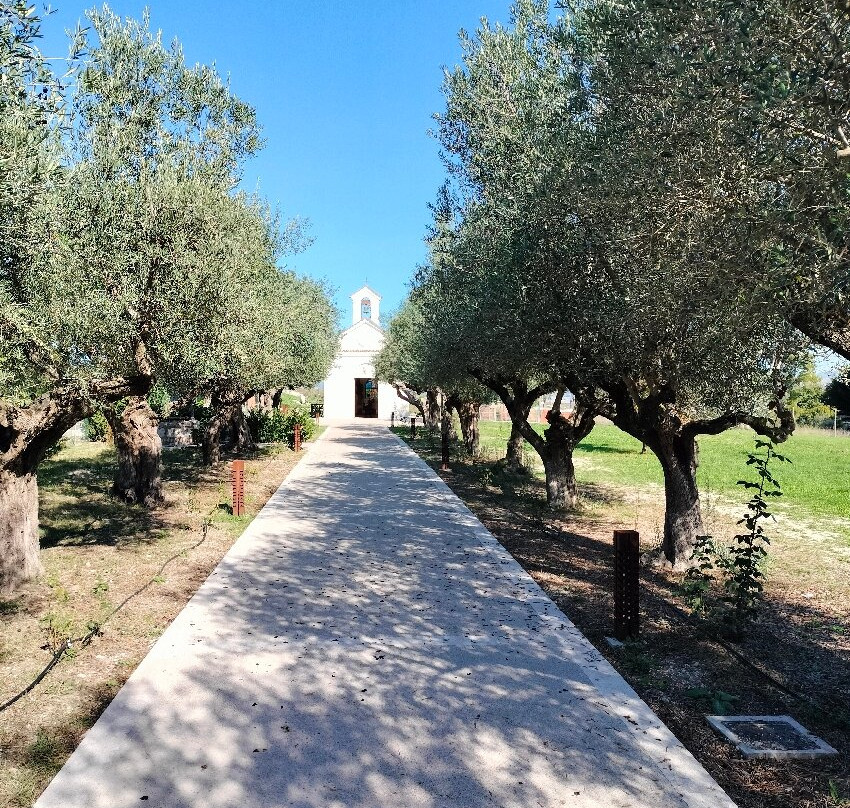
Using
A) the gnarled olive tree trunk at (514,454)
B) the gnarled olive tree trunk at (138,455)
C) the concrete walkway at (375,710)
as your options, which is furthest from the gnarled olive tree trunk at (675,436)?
the gnarled olive tree trunk at (514,454)

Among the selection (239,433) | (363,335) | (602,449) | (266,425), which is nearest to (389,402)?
(363,335)

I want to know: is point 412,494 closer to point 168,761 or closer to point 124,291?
point 124,291

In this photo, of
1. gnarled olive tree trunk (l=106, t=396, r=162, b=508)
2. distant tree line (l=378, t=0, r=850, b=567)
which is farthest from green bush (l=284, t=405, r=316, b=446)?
distant tree line (l=378, t=0, r=850, b=567)

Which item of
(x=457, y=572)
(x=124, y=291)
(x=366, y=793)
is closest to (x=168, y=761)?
(x=366, y=793)

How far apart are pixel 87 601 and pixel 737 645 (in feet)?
23.5

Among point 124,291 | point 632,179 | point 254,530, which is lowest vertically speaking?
point 254,530

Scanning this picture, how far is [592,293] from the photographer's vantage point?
28.4 feet

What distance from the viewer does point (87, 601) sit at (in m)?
7.55

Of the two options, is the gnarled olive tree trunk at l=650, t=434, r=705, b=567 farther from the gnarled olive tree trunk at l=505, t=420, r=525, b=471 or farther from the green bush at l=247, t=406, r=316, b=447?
the green bush at l=247, t=406, r=316, b=447

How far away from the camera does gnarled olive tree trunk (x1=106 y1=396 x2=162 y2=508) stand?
1333 centimetres

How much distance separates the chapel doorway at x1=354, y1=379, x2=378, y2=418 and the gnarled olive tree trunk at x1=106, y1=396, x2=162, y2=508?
4418 centimetres

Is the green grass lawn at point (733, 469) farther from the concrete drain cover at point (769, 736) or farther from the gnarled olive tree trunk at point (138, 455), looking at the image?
the gnarled olive tree trunk at point (138, 455)

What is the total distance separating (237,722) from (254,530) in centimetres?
718

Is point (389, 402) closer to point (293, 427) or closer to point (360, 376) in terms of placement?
point (360, 376)
